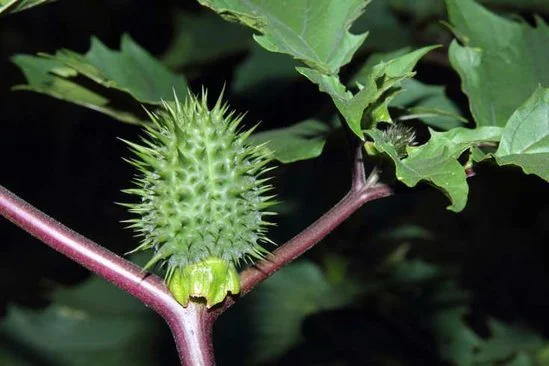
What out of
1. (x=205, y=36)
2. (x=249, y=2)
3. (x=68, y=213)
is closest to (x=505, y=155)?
(x=249, y=2)

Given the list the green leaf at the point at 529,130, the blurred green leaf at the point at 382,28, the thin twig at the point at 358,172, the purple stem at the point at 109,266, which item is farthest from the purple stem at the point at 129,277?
the blurred green leaf at the point at 382,28

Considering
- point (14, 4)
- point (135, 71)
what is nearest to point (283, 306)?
point (135, 71)

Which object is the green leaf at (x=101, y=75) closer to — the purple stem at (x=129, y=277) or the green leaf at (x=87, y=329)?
the purple stem at (x=129, y=277)

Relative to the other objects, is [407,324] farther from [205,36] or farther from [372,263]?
[205,36]

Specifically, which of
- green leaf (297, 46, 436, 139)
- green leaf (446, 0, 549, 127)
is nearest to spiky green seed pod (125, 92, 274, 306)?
green leaf (297, 46, 436, 139)

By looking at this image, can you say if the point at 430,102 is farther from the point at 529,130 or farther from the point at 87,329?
the point at 87,329

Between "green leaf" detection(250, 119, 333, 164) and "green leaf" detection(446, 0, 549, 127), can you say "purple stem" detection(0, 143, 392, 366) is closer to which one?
"green leaf" detection(250, 119, 333, 164)
